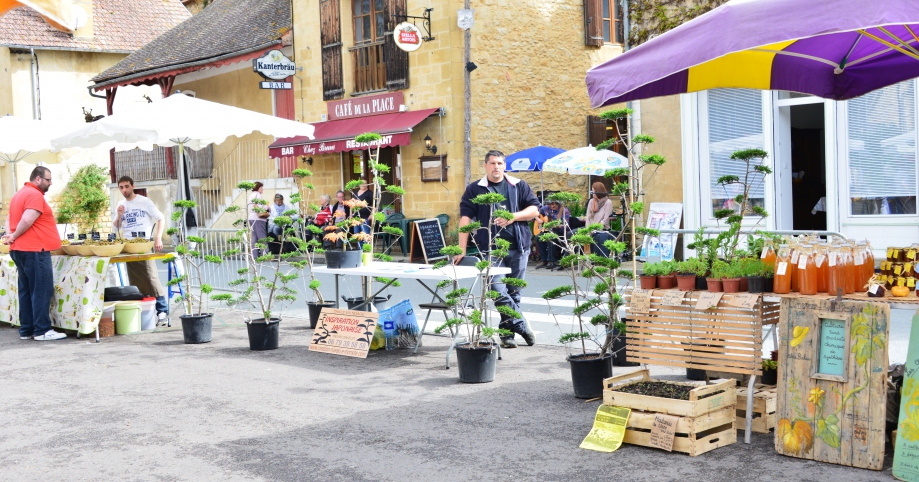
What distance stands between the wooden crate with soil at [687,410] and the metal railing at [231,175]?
19300 mm

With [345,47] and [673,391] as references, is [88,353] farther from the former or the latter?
[345,47]

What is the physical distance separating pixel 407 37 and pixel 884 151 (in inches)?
380

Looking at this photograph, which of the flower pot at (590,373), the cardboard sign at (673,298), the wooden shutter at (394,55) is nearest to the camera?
the cardboard sign at (673,298)

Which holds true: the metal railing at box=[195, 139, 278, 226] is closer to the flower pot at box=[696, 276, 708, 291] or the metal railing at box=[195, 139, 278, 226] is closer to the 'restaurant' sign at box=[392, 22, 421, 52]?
the 'restaurant' sign at box=[392, 22, 421, 52]

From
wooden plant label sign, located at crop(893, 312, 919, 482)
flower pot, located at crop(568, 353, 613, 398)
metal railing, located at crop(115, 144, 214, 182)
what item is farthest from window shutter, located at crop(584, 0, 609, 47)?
wooden plant label sign, located at crop(893, 312, 919, 482)

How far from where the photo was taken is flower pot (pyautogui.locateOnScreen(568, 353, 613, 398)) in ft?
21.3

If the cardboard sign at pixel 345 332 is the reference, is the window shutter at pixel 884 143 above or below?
above

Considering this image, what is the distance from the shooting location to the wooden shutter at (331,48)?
2155 cm

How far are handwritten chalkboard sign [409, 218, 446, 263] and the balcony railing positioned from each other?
34.2 feet

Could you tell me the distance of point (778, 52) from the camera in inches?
253

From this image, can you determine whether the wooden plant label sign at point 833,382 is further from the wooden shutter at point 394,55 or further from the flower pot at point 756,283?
the wooden shutter at point 394,55

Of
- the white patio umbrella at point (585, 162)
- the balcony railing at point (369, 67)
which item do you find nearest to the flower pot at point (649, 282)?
the white patio umbrella at point (585, 162)

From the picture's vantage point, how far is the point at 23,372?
8.36 m

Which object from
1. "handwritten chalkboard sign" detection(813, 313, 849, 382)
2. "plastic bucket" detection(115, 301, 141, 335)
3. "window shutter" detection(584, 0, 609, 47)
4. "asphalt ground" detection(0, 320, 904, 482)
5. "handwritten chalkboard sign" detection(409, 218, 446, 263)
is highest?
"window shutter" detection(584, 0, 609, 47)
